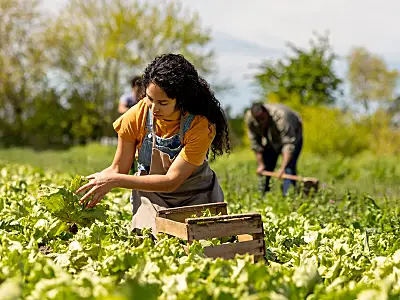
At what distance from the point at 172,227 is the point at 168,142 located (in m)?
0.77

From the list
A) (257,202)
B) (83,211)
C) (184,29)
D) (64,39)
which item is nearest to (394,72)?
(184,29)

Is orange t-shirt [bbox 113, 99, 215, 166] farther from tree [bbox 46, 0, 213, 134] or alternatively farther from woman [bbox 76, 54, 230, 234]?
tree [bbox 46, 0, 213, 134]

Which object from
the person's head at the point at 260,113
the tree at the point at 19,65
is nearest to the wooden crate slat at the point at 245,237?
the person's head at the point at 260,113

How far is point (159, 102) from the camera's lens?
3.96 metres

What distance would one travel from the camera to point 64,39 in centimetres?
3106

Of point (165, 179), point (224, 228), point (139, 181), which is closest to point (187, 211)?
point (165, 179)

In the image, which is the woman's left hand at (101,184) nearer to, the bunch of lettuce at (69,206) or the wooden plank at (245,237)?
the bunch of lettuce at (69,206)

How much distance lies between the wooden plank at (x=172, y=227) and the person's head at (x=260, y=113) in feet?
15.4

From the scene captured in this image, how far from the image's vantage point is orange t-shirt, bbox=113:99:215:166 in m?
4.04

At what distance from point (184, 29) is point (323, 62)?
866cm

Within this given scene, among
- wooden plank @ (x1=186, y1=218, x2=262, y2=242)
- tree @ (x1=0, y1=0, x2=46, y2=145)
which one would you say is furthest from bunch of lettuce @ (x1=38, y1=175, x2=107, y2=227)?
tree @ (x1=0, y1=0, x2=46, y2=145)

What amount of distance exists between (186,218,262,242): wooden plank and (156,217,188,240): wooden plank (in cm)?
6

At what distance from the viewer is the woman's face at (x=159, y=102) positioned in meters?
3.93

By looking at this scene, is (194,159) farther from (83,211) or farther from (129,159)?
(83,211)
